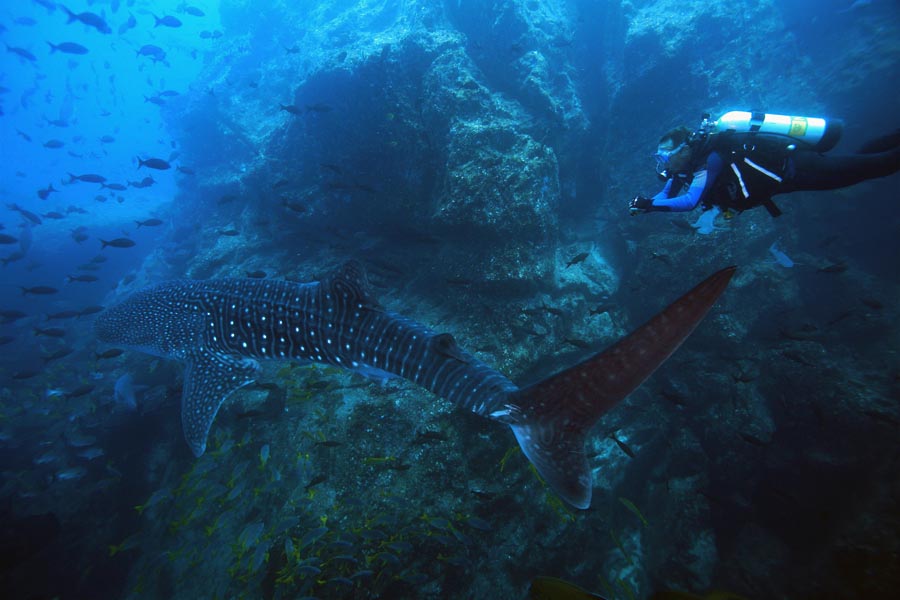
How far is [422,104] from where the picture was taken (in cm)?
1151

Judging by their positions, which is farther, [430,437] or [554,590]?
[430,437]

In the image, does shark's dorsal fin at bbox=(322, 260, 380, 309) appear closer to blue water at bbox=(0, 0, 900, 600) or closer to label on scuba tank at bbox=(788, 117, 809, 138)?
blue water at bbox=(0, 0, 900, 600)

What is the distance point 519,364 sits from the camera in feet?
25.4

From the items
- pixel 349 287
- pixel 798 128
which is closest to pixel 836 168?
pixel 798 128

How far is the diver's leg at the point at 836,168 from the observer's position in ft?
17.0

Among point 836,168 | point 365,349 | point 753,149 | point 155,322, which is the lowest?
point 155,322

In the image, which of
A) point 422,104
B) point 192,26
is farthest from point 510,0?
point 192,26

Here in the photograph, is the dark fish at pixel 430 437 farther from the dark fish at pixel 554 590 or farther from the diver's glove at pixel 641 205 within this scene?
the diver's glove at pixel 641 205

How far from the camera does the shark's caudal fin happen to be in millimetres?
2314

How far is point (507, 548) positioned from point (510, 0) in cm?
1783

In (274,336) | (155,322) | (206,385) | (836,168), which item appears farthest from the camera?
(155,322)

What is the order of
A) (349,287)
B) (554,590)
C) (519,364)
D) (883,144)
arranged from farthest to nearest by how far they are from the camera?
(519,364) < (883,144) < (349,287) < (554,590)

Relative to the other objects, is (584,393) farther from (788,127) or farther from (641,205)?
(788,127)

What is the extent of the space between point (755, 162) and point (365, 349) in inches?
239
